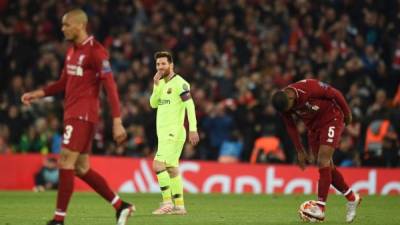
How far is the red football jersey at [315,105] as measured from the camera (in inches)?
516

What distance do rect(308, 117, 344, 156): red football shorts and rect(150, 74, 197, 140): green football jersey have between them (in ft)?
7.09

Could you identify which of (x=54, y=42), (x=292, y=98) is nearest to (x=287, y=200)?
(x=292, y=98)

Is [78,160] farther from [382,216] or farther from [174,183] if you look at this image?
[382,216]

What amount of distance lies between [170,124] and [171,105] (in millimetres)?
292

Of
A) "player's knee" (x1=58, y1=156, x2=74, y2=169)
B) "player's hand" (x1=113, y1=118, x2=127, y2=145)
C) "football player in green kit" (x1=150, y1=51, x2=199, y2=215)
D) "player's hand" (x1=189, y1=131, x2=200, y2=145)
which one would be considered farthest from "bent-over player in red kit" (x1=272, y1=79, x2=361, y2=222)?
"player's knee" (x1=58, y1=156, x2=74, y2=169)

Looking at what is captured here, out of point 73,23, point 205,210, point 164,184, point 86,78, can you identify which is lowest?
point 205,210

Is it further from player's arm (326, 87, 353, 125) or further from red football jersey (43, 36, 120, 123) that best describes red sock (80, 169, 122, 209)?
player's arm (326, 87, 353, 125)

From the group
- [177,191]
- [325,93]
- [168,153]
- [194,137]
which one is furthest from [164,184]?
[325,93]

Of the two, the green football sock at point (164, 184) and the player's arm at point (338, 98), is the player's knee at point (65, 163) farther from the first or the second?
the player's arm at point (338, 98)

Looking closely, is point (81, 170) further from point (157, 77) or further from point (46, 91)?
point (157, 77)

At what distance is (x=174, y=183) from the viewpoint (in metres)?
14.7

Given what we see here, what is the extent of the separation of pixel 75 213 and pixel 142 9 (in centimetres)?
1409

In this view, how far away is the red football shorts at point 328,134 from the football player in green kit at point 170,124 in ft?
6.25

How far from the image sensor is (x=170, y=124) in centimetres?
1480
